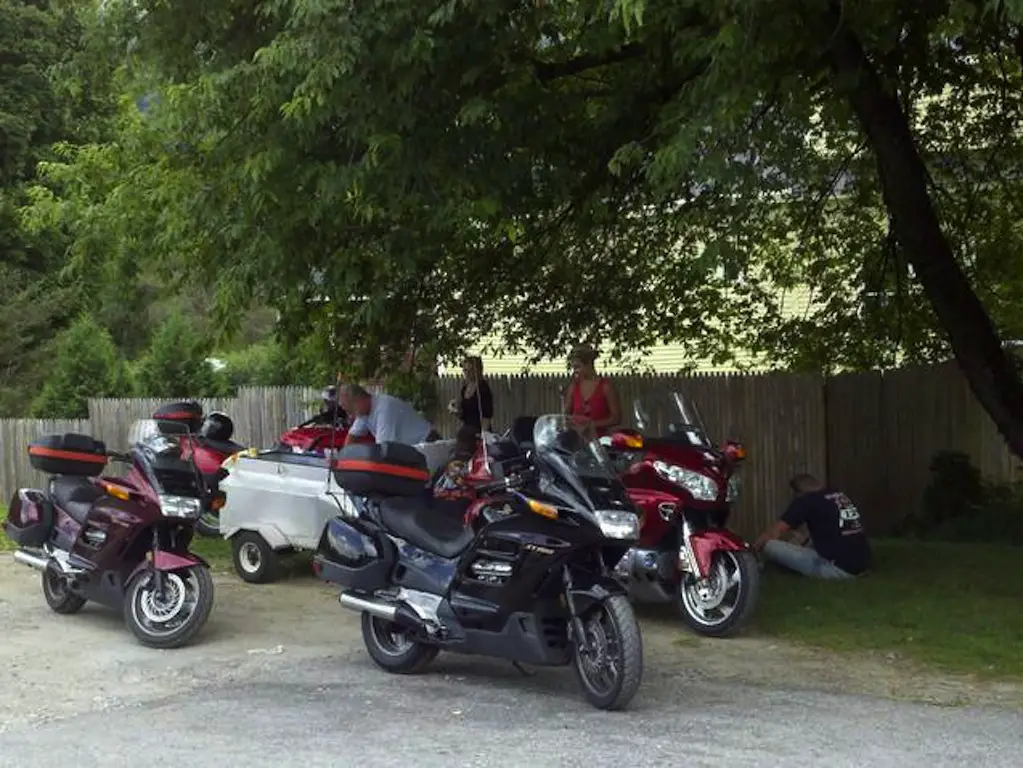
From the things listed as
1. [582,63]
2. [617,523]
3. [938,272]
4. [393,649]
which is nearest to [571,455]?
[617,523]

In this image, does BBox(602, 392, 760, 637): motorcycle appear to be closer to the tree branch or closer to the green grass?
the green grass

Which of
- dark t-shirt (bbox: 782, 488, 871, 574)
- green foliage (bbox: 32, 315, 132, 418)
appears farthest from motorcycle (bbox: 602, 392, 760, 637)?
green foliage (bbox: 32, 315, 132, 418)

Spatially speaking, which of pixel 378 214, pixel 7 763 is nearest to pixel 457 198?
pixel 378 214

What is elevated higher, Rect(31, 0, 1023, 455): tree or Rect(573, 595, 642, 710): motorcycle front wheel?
Rect(31, 0, 1023, 455): tree

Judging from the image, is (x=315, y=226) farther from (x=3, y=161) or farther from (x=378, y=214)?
(x=3, y=161)

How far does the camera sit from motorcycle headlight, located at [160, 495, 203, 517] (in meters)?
8.55

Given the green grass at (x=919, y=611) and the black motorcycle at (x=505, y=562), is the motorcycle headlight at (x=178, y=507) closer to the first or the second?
the black motorcycle at (x=505, y=562)

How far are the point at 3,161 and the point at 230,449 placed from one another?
12719mm

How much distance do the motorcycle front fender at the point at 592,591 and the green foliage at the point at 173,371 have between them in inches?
734

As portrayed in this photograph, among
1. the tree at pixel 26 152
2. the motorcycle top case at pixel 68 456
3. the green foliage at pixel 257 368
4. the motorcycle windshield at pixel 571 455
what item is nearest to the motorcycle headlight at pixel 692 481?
the motorcycle windshield at pixel 571 455

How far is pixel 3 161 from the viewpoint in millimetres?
23406

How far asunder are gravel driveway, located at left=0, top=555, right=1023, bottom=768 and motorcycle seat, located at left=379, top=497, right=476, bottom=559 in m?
0.78

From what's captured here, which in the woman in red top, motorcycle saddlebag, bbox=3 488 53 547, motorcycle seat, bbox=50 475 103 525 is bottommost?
motorcycle saddlebag, bbox=3 488 53 547

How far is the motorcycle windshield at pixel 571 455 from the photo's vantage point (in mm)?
7008
